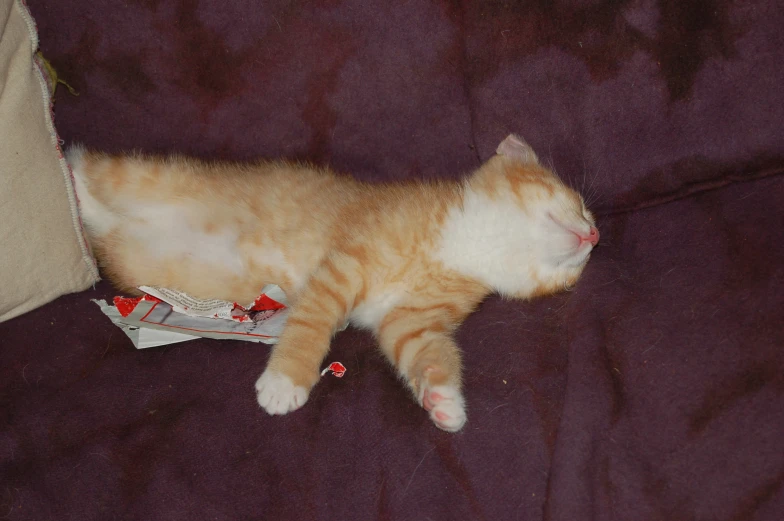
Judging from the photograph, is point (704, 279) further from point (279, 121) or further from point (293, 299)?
point (279, 121)

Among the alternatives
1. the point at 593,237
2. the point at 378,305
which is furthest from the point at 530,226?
the point at 378,305

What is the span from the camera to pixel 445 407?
4.20 ft

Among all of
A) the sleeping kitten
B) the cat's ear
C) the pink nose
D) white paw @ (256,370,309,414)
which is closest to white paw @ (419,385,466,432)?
the sleeping kitten

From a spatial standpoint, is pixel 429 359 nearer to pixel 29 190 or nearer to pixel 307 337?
pixel 307 337

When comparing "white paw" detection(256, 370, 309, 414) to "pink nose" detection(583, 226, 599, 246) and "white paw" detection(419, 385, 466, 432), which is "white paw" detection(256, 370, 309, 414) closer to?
"white paw" detection(419, 385, 466, 432)

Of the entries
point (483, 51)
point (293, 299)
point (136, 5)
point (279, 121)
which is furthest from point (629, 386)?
point (136, 5)

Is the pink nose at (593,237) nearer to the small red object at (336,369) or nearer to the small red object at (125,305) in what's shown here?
the small red object at (336,369)

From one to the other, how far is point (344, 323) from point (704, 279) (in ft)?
2.90

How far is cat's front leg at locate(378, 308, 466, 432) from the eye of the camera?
50.7 inches

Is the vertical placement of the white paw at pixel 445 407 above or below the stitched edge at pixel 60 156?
below

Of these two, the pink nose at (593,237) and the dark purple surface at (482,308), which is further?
the pink nose at (593,237)

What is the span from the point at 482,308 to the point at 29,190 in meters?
1.25

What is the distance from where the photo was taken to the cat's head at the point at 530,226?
1.62 m

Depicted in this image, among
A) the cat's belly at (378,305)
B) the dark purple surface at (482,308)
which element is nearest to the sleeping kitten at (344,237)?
the cat's belly at (378,305)
